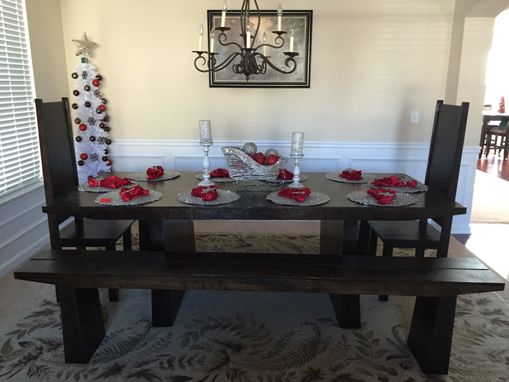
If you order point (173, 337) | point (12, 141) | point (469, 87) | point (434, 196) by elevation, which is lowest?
point (173, 337)

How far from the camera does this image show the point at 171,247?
7.79ft

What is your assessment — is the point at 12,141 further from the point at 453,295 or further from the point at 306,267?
the point at 453,295

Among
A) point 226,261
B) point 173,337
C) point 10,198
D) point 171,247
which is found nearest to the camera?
point 226,261

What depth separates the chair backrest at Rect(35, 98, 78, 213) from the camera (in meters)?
2.27

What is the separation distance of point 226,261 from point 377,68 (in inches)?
98.2

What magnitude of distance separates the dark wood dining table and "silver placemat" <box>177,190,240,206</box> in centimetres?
3

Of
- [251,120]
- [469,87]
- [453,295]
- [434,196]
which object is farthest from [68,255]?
[469,87]

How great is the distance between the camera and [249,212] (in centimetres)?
205

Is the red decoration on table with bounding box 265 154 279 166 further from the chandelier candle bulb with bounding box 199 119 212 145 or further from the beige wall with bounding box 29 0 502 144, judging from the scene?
the beige wall with bounding box 29 0 502 144

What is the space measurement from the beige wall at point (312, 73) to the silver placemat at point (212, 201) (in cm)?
166

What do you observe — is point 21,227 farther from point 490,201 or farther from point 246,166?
point 490,201

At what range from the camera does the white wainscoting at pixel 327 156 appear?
384cm

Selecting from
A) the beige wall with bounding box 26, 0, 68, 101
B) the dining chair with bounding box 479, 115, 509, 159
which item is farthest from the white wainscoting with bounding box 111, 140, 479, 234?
the dining chair with bounding box 479, 115, 509, 159

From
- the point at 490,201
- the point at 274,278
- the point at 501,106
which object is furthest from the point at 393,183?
the point at 501,106
